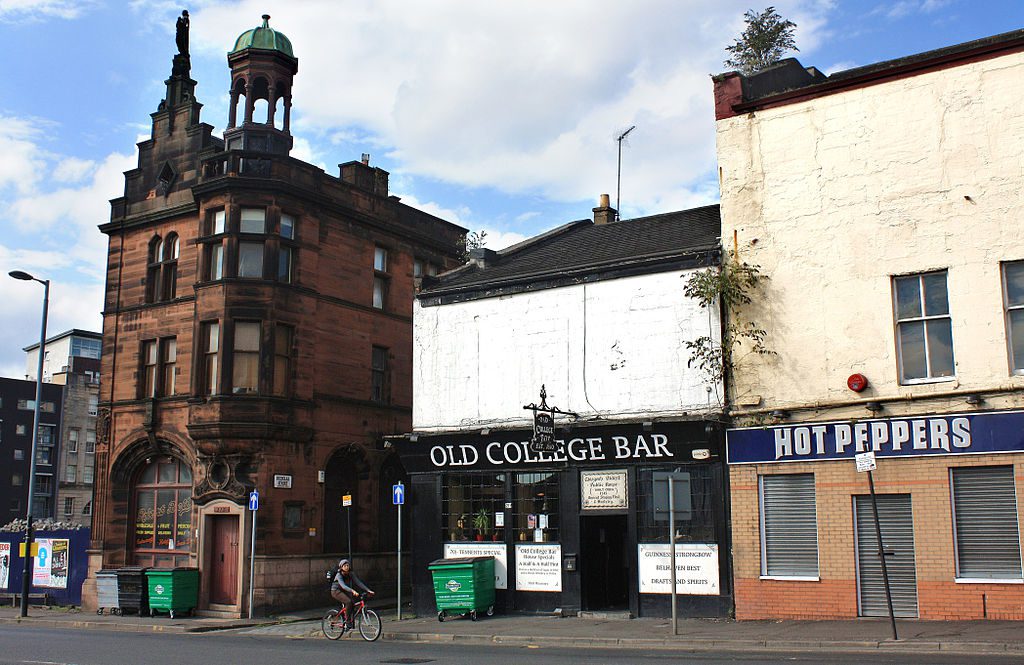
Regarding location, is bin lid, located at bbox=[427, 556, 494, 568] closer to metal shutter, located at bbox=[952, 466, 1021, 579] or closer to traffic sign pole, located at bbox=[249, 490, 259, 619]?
traffic sign pole, located at bbox=[249, 490, 259, 619]

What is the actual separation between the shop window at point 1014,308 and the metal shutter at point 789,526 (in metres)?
4.19

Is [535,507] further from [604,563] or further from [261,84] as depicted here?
[261,84]

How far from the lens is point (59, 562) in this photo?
3077 cm

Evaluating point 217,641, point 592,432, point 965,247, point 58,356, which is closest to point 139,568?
point 217,641

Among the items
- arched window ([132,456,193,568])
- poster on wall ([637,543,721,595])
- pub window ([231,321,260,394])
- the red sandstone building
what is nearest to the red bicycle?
poster on wall ([637,543,721,595])

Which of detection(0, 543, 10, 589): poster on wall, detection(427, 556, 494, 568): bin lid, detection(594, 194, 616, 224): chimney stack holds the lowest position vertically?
detection(0, 543, 10, 589): poster on wall

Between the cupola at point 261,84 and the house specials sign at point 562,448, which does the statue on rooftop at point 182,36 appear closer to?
the cupola at point 261,84

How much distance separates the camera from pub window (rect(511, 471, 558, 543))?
22.1m

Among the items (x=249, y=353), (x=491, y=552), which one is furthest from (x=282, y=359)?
(x=491, y=552)

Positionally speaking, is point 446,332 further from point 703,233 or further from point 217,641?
point 217,641

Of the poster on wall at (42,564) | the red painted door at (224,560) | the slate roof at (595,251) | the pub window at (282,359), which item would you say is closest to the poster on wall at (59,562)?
the poster on wall at (42,564)

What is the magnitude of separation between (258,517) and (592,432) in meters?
10.5

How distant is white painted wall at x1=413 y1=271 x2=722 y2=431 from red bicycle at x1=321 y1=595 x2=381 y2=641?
538cm

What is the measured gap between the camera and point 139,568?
2650 centimetres
